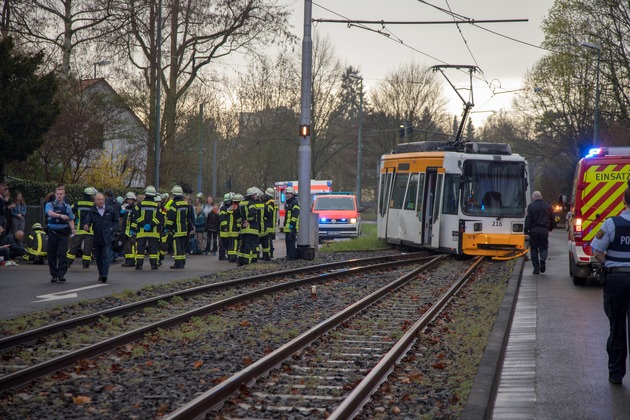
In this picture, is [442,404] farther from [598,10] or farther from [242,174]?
[242,174]

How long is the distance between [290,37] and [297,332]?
90.2 feet

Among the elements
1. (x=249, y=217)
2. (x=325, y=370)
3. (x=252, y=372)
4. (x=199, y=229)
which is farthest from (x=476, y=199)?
(x=252, y=372)

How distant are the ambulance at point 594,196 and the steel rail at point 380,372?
476 centimetres

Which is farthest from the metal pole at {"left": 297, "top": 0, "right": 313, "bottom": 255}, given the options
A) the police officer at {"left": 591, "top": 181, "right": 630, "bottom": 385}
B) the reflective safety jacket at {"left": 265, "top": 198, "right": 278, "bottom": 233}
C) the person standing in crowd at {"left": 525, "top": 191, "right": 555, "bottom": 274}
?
the police officer at {"left": 591, "top": 181, "right": 630, "bottom": 385}

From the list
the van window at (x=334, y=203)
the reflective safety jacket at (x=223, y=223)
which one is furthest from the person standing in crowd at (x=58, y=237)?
the van window at (x=334, y=203)

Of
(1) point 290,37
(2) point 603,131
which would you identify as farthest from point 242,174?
(1) point 290,37

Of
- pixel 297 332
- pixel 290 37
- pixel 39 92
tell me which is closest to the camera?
pixel 297 332

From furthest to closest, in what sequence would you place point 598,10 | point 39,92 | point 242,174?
point 242,174, point 598,10, point 39,92

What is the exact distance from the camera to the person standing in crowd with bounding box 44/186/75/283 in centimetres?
1748

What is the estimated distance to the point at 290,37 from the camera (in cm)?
3762

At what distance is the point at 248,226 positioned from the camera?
22.5 metres

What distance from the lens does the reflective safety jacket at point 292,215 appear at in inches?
989

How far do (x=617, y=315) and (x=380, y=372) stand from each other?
7.44ft

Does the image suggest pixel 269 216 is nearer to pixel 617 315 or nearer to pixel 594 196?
pixel 594 196
